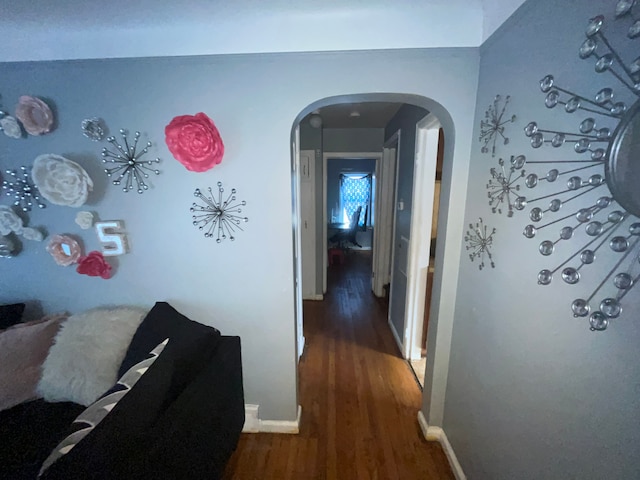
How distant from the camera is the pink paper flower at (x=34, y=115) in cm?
124

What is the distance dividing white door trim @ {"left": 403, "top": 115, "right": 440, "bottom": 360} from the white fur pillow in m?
1.98

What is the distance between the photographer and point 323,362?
2.24 m

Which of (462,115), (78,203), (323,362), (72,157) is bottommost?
(323,362)

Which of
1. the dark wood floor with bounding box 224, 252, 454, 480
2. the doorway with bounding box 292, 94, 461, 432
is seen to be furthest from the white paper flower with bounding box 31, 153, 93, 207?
the dark wood floor with bounding box 224, 252, 454, 480

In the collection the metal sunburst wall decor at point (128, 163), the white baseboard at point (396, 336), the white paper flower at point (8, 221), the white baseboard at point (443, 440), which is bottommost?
the white baseboard at point (443, 440)

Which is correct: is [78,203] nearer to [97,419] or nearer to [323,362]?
[97,419]

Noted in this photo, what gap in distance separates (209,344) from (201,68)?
1.36 metres

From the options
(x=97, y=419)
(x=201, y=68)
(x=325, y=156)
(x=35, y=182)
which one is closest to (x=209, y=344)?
(x=97, y=419)

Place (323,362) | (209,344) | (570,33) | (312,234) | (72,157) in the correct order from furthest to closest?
(312,234) → (323,362) → (72,157) → (209,344) → (570,33)

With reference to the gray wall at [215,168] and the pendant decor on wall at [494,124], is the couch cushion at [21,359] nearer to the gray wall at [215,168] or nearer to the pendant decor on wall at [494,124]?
the gray wall at [215,168]

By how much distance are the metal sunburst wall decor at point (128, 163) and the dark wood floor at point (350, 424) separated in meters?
1.68

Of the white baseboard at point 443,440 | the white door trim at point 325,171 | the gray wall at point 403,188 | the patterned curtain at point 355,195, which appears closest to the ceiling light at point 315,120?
the white door trim at point 325,171

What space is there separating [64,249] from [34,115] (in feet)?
2.28

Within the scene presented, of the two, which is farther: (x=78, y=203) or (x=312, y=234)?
Answer: (x=312, y=234)
